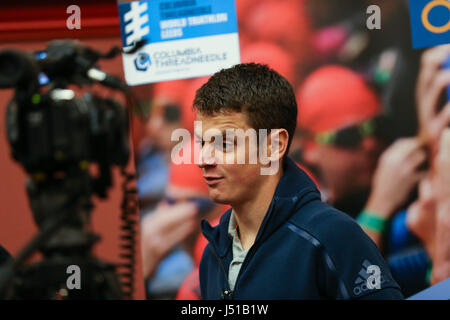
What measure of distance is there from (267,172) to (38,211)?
676 mm

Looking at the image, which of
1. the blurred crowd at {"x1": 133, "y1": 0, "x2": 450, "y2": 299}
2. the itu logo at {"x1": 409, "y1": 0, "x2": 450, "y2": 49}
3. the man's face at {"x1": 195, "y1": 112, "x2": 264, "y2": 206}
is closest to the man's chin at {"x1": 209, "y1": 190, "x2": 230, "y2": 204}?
the man's face at {"x1": 195, "y1": 112, "x2": 264, "y2": 206}

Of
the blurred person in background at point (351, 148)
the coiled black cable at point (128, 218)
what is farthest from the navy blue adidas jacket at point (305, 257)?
the blurred person in background at point (351, 148)

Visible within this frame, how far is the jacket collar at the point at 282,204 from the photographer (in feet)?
3.79

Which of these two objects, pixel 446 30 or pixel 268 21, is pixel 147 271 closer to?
pixel 268 21

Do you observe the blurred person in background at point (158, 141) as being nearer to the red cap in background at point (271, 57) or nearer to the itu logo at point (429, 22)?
the red cap in background at point (271, 57)

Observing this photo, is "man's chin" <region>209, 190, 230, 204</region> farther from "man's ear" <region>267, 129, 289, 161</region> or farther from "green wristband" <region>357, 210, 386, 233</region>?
"green wristband" <region>357, 210, 386, 233</region>

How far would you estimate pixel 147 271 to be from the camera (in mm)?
2430

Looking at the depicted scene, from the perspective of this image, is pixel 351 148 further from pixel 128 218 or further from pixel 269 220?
pixel 128 218

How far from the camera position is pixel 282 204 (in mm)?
1164

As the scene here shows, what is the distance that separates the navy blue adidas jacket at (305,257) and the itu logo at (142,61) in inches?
54.0

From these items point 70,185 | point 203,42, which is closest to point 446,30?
point 203,42

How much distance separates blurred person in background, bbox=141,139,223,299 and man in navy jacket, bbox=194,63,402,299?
1.11 metres

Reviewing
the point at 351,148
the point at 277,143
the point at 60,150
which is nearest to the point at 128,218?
the point at 60,150

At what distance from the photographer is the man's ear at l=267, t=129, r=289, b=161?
1.21 meters
